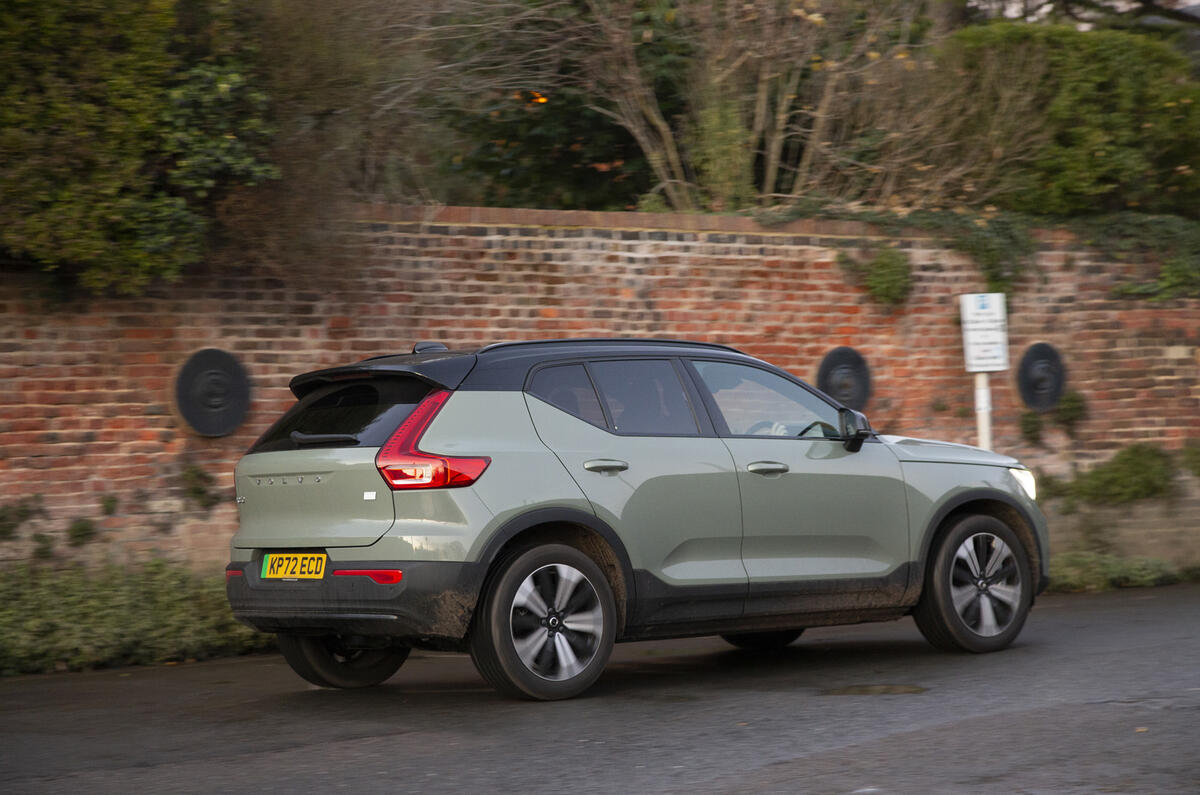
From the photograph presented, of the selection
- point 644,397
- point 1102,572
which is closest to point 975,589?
point 644,397

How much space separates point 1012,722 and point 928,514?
2.14 m

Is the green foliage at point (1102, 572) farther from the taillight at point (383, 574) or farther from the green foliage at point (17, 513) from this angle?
the green foliage at point (17, 513)

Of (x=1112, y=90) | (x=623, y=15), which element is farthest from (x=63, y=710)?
(x=1112, y=90)

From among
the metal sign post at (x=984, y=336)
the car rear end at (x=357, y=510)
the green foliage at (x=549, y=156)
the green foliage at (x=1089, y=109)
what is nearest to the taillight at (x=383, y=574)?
the car rear end at (x=357, y=510)

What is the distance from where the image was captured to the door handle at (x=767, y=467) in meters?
7.55

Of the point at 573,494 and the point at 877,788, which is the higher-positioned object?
the point at 573,494

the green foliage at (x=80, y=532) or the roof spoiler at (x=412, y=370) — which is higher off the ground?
the roof spoiler at (x=412, y=370)

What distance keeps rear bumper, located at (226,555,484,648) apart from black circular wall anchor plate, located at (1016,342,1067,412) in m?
8.19

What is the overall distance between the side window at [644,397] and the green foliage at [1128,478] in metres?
6.97

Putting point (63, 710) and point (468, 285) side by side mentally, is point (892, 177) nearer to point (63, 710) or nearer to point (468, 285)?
point (468, 285)

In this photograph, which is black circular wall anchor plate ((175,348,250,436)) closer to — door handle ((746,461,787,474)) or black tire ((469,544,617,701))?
black tire ((469,544,617,701))

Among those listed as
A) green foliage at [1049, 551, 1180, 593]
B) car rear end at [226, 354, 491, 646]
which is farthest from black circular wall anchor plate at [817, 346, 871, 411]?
car rear end at [226, 354, 491, 646]

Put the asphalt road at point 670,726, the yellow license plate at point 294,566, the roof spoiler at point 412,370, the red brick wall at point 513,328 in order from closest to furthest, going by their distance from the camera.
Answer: the asphalt road at point 670,726, the yellow license plate at point 294,566, the roof spoiler at point 412,370, the red brick wall at point 513,328

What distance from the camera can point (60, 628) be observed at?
28.7ft
